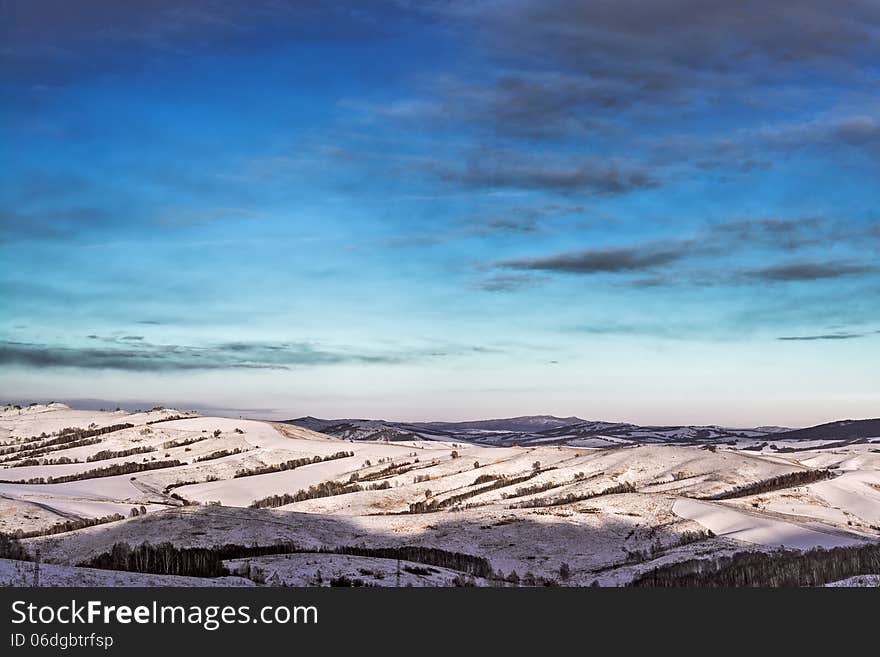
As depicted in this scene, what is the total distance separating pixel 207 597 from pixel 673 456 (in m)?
27.7

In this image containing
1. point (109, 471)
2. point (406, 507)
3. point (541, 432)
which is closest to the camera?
point (406, 507)

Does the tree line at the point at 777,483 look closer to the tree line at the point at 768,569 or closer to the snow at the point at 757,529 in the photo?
the snow at the point at 757,529

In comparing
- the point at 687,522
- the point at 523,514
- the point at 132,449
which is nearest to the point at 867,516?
the point at 687,522

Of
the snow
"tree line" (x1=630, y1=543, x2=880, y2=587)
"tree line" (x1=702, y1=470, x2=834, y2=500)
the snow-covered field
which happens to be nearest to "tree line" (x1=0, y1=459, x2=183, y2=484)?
the snow-covered field

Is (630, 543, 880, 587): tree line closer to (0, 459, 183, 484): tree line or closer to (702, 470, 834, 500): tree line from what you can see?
(702, 470, 834, 500): tree line

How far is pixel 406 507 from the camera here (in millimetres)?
28297

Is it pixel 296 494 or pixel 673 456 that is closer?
pixel 296 494

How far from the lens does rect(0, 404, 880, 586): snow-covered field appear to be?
16547mm

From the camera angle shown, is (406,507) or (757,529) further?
(406,507)

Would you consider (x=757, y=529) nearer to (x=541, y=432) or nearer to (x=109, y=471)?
(x=109, y=471)

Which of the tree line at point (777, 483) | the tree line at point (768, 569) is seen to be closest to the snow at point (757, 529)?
the tree line at point (768, 569)

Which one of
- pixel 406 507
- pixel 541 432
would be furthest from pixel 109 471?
pixel 541 432

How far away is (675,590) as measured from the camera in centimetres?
1045

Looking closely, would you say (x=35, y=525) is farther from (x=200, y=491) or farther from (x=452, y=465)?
(x=452, y=465)
